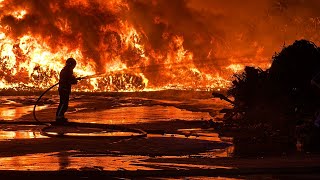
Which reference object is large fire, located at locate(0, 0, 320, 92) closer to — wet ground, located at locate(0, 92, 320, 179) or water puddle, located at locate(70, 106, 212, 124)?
water puddle, located at locate(70, 106, 212, 124)

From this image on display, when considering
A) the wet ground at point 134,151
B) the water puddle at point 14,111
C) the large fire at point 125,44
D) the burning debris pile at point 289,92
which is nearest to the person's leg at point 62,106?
the wet ground at point 134,151

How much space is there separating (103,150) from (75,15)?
81.1 feet

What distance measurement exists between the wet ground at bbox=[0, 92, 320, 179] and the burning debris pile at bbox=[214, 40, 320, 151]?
144cm

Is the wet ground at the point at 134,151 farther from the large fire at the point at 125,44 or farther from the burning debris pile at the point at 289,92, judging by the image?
the large fire at the point at 125,44

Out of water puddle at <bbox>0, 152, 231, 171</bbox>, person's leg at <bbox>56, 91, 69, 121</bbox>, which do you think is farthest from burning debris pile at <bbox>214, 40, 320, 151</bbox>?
water puddle at <bbox>0, 152, 231, 171</bbox>

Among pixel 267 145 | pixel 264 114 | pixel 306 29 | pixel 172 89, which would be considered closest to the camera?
pixel 267 145

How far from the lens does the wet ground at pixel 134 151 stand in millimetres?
9992

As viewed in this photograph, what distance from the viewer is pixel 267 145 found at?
47.6 feet

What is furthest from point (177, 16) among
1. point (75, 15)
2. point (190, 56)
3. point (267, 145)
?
point (267, 145)

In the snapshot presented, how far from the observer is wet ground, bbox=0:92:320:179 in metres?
9.99

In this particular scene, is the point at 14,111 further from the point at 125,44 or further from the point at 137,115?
the point at 125,44

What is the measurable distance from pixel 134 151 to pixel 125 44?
24307 mm

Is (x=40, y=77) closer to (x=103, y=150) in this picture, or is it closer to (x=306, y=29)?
(x=306, y=29)

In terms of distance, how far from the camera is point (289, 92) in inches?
666
